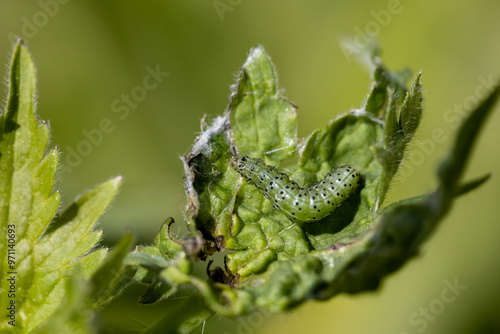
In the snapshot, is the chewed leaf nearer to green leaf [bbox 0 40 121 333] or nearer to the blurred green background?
green leaf [bbox 0 40 121 333]

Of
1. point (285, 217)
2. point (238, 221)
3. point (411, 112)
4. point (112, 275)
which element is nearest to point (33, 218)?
point (112, 275)

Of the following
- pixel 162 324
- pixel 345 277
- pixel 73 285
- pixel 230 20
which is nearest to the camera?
pixel 73 285


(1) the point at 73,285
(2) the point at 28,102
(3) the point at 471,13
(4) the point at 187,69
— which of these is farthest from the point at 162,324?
(3) the point at 471,13

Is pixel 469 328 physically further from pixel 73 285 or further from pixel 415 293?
pixel 73 285

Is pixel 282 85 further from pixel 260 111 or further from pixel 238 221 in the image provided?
pixel 238 221

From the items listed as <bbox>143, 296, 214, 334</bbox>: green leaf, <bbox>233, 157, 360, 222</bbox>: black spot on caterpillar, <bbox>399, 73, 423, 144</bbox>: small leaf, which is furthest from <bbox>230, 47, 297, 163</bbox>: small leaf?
<bbox>143, 296, 214, 334</bbox>: green leaf

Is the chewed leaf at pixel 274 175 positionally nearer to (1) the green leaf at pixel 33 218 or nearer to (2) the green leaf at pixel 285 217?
(2) the green leaf at pixel 285 217
